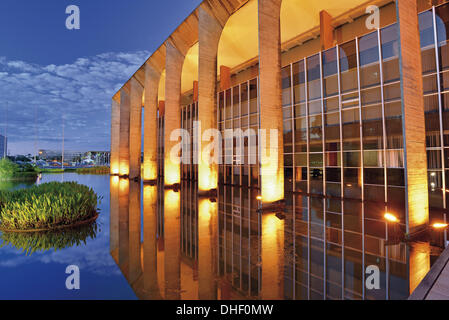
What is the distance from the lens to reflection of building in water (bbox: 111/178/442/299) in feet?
12.2

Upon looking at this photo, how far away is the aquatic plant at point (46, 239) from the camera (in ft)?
18.4

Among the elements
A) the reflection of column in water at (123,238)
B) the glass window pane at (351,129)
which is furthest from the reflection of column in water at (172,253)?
the glass window pane at (351,129)

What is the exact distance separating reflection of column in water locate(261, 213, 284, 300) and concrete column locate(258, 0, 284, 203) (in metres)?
2.24

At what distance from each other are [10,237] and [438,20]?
1749 centimetres

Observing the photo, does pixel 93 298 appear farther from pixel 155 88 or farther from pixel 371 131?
pixel 155 88

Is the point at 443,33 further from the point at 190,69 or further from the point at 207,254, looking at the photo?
the point at 190,69

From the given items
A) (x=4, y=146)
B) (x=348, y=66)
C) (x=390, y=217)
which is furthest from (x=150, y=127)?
(x=4, y=146)

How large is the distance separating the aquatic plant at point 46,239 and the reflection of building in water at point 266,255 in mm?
932

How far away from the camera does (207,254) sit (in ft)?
17.2

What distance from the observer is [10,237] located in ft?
20.7

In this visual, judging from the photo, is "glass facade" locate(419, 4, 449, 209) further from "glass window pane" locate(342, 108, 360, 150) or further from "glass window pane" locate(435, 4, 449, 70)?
"glass window pane" locate(342, 108, 360, 150)

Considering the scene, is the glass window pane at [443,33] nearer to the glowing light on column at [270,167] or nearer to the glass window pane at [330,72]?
the glass window pane at [330,72]
